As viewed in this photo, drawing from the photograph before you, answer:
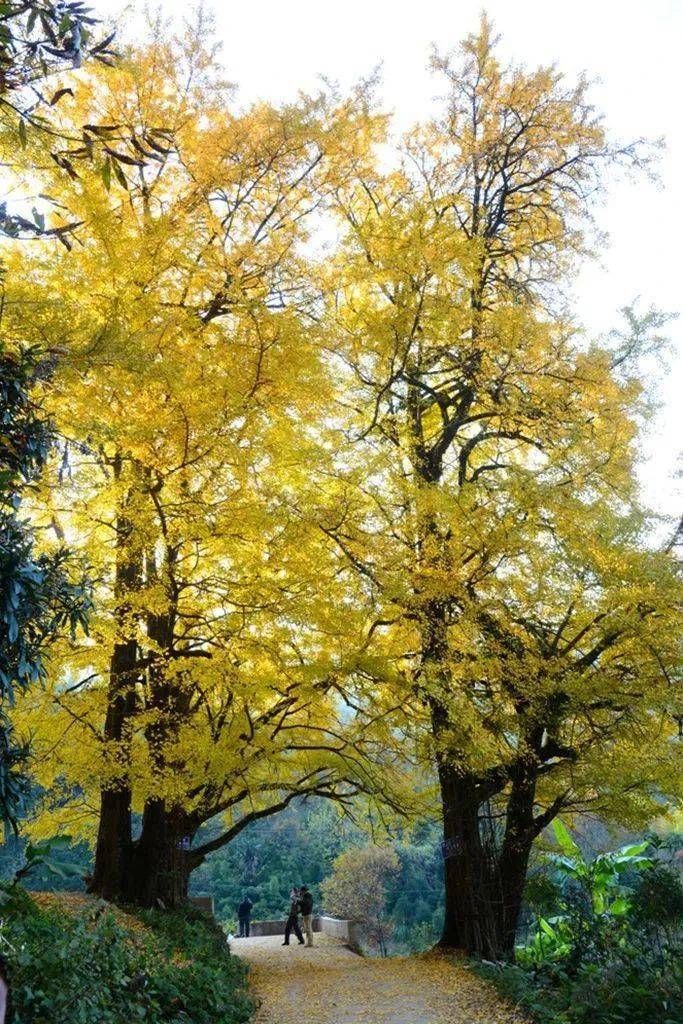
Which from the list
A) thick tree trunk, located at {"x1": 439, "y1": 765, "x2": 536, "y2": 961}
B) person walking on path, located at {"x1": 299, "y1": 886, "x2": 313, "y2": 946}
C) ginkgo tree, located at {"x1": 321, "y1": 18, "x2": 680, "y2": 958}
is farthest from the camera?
person walking on path, located at {"x1": 299, "y1": 886, "x2": 313, "y2": 946}

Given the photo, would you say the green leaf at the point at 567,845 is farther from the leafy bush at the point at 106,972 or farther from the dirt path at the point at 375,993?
the leafy bush at the point at 106,972

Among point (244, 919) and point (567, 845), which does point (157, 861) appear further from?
point (244, 919)

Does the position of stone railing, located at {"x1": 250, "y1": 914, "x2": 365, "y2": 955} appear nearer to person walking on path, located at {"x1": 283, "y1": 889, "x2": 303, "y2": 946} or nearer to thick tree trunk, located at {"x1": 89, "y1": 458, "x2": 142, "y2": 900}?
person walking on path, located at {"x1": 283, "y1": 889, "x2": 303, "y2": 946}

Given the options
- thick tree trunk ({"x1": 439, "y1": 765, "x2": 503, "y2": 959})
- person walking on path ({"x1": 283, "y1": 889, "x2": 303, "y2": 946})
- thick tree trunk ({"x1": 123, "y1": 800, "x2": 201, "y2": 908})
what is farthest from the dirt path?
person walking on path ({"x1": 283, "y1": 889, "x2": 303, "y2": 946})

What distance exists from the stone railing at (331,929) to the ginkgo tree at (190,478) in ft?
22.7

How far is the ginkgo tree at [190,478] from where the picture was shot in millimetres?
7465

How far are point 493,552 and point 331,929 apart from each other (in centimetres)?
1271

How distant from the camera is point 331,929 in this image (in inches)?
709

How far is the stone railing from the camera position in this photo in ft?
53.1

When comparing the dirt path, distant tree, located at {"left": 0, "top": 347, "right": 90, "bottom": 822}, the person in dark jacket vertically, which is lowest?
the person in dark jacket

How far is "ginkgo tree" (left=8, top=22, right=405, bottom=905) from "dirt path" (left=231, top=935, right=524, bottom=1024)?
1.90 metres

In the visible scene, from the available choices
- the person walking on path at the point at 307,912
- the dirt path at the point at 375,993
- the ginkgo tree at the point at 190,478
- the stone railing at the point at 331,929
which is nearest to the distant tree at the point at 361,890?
the stone railing at the point at 331,929

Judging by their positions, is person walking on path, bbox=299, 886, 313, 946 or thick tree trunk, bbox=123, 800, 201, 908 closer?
thick tree trunk, bbox=123, 800, 201, 908

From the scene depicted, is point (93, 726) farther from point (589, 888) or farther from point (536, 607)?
point (589, 888)
